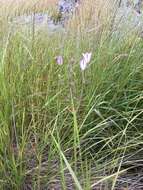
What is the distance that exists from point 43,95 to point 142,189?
0.55 meters

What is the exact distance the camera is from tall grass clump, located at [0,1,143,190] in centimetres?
138

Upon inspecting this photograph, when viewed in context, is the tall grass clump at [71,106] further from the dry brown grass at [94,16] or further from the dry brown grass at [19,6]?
the dry brown grass at [19,6]

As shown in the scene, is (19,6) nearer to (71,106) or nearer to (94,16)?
(94,16)

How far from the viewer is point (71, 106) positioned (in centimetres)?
150

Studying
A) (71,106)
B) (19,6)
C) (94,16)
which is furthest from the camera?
(19,6)

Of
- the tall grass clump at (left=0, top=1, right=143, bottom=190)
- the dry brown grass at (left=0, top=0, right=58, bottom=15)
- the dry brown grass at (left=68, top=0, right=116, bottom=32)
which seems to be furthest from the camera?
the dry brown grass at (left=0, top=0, right=58, bottom=15)

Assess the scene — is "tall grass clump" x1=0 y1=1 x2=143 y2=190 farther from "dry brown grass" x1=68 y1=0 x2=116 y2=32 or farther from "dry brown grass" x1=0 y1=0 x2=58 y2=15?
"dry brown grass" x1=0 y1=0 x2=58 y2=15

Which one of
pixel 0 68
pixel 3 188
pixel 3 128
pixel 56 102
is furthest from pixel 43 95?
pixel 3 188

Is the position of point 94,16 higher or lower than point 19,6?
higher

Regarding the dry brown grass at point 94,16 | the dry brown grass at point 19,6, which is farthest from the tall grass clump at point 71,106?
the dry brown grass at point 19,6

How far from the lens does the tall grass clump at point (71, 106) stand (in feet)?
4.51

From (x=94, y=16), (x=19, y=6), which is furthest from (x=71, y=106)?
(x=19, y=6)

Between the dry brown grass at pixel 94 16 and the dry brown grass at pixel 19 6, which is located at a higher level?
the dry brown grass at pixel 94 16

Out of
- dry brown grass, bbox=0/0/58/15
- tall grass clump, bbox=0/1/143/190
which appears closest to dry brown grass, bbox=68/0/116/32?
tall grass clump, bbox=0/1/143/190
